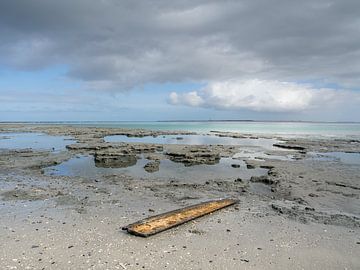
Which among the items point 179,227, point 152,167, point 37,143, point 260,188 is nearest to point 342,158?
point 260,188

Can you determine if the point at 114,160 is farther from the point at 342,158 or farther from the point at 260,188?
the point at 342,158

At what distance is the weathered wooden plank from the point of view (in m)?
8.79

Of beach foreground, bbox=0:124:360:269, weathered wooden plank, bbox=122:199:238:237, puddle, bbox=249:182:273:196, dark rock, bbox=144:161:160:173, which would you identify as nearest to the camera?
beach foreground, bbox=0:124:360:269

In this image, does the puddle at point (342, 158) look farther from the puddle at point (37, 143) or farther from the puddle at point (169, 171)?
the puddle at point (37, 143)

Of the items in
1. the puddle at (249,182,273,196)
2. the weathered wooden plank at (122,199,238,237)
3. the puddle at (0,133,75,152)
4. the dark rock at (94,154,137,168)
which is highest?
the weathered wooden plank at (122,199,238,237)

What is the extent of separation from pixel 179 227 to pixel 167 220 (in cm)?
47

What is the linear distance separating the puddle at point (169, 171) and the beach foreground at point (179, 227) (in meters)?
0.14

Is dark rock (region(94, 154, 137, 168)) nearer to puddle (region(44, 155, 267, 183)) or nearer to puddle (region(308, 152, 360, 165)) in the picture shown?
puddle (region(44, 155, 267, 183))

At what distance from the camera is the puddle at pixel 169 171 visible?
63.0 feet

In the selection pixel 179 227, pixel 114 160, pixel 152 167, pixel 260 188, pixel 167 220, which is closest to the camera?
pixel 179 227

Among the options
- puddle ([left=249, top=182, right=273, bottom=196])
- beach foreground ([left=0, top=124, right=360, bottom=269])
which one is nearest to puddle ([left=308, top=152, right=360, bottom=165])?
beach foreground ([left=0, top=124, right=360, bottom=269])

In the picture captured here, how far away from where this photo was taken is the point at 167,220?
9.66 meters

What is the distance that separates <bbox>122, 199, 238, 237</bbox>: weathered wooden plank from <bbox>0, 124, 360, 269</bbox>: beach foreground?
0.62ft

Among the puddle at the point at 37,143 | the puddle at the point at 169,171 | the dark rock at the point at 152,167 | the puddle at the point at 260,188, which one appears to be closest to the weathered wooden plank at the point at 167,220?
the puddle at the point at 260,188
